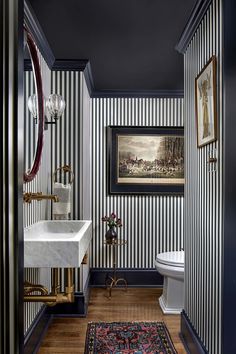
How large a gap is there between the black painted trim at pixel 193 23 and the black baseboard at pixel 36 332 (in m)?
2.46

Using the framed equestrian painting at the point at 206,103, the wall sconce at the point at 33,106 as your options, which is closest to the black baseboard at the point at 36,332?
the wall sconce at the point at 33,106

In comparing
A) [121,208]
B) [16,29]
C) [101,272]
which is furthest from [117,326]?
[16,29]

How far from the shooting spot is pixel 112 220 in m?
4.09

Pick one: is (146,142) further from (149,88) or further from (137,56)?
(137,56)

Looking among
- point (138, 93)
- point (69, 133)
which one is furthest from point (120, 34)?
point (138, 93)

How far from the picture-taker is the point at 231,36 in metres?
1.73

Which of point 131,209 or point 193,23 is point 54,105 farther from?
point 131,209

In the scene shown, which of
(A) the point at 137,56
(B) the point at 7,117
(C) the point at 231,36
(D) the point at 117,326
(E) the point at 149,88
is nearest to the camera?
(B) the point at 7,117

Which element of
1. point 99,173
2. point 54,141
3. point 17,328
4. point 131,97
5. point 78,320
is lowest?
point 78,320

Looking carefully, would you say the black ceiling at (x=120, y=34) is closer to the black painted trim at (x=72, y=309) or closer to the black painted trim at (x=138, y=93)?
the black painted trim at (x=138, y=93)

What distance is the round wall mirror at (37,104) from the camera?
2.49 metres

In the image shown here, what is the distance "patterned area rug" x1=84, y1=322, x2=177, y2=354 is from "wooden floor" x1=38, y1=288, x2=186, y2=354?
0.06 metres

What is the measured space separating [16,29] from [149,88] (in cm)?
337

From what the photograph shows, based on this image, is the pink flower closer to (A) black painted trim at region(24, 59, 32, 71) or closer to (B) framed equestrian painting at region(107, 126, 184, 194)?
(B) framed equestrian painting at region(107, 126, 184, 194)
